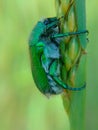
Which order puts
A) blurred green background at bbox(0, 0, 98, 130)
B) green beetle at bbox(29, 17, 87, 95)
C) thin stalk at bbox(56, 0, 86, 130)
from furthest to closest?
blurred green background at bbox(0, 0, 98, 130) → green beetle at bbox(29, 17, 87, 95) → thin stalk at bbox(56, 0, 86, 130)

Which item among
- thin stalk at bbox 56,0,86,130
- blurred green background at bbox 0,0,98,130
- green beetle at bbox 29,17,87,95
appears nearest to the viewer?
thin stalk at bbox 56,0,86,130

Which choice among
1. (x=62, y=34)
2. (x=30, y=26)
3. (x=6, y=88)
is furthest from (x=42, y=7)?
(x=62, y=34)

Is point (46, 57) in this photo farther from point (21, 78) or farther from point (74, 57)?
point (21, 78)

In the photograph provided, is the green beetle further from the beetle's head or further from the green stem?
the green stem

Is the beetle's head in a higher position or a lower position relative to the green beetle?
higher

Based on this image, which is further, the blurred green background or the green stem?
the blurred green background

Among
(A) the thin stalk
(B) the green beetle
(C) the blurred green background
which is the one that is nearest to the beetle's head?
(B) the green beetle

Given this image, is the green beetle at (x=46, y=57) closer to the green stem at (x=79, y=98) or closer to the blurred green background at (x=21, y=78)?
the green stem at (x=79, y=98)
